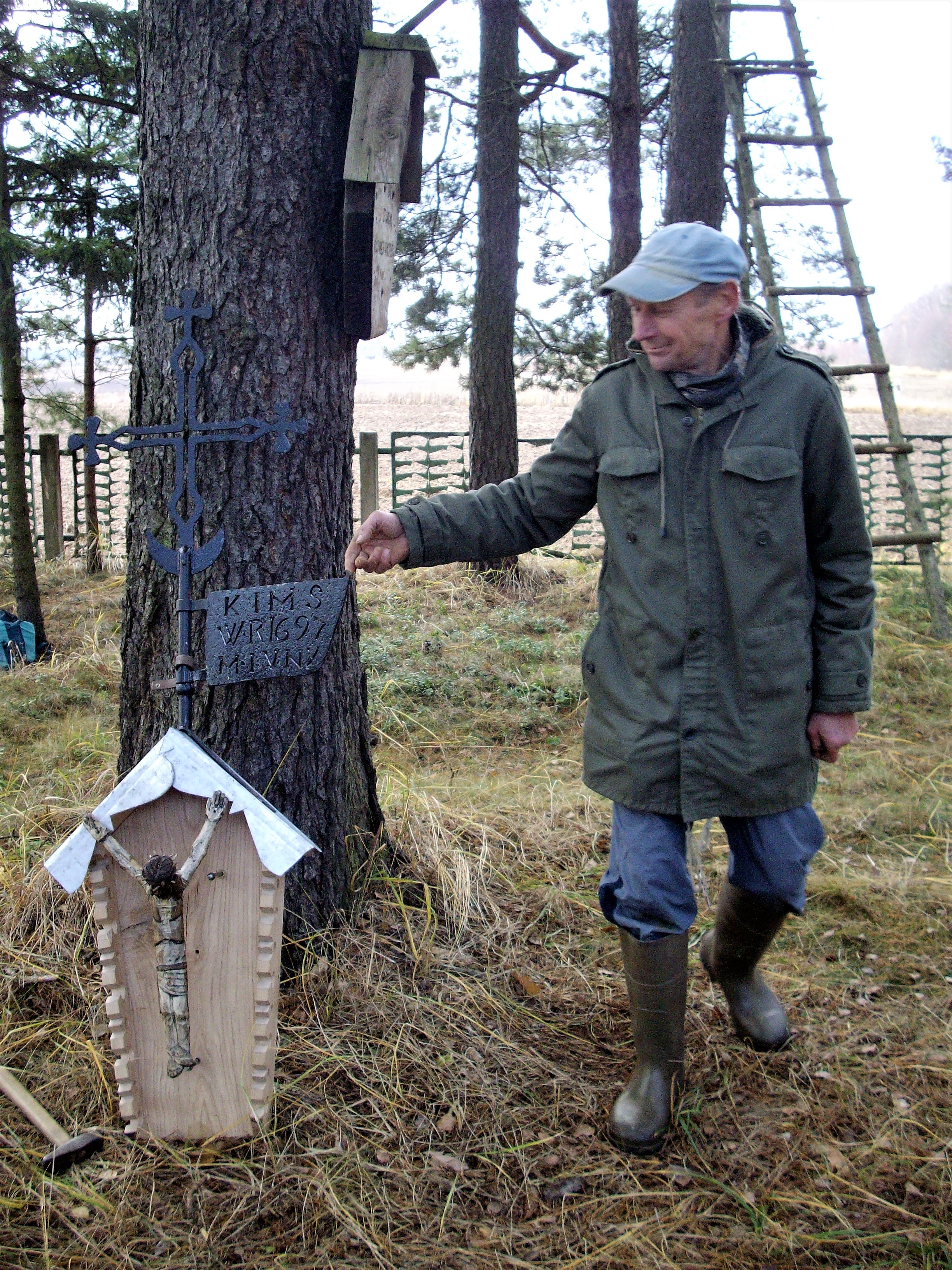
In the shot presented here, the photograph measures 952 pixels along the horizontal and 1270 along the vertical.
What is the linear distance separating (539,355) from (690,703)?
10.4m

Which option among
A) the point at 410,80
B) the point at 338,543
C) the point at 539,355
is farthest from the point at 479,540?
the point at 539,355

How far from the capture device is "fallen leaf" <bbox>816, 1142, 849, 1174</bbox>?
2.22 metres

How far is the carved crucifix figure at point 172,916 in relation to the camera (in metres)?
2.07

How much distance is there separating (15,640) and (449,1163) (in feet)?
18.9

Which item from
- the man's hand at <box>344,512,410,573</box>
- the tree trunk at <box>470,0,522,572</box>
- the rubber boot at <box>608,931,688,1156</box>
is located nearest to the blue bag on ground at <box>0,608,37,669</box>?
the tree trunk at <box>470,0,522,572</box>

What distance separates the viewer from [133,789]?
2117mm

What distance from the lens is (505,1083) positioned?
96.8 inches

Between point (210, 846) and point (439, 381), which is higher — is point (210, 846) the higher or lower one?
the lower one

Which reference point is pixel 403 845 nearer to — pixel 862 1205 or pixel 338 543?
pixel 338 543

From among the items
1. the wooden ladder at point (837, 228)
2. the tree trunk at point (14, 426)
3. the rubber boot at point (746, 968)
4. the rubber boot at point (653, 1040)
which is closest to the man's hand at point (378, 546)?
the rubber boot at point (653, 1040)

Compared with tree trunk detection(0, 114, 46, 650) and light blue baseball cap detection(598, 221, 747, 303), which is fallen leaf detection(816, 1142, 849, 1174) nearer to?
light blue baseball cap detection(598, 221, 747, 303)

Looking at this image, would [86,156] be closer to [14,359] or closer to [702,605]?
[14,359]

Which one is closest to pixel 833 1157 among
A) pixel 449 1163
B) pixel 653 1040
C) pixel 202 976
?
pixel 653 1040

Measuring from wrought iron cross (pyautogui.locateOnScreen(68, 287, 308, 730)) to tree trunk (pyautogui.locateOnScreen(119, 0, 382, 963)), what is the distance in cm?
5
